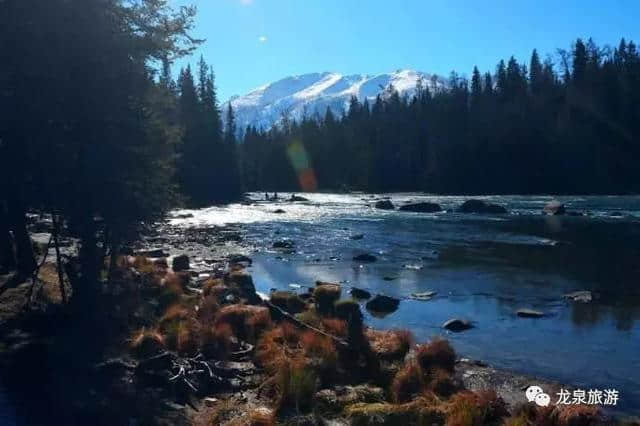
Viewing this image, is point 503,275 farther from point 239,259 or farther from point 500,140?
point 500,140

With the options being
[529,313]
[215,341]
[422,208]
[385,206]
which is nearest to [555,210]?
[422,208]

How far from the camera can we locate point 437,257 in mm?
32000

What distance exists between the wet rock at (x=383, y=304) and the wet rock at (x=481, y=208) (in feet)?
139

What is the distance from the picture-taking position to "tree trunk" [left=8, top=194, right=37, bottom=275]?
52.2ft

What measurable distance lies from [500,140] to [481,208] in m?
52.7

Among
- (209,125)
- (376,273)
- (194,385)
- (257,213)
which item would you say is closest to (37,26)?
(194,385)

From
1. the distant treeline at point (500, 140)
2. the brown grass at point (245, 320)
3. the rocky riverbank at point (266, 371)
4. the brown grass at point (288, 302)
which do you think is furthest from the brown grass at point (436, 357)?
the distant treeline at point (500, 140)

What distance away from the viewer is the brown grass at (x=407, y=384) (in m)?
10.6

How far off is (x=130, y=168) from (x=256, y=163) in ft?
409

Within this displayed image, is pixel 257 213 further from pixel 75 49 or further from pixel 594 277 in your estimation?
pixel 75 49

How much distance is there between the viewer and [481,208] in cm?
6178

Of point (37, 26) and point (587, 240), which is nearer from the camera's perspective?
point (37, 26)

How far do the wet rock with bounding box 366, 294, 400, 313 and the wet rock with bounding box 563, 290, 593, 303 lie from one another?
635cm

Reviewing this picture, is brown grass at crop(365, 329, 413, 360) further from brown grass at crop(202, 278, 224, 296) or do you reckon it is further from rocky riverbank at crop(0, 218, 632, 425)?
brown grass at crop(202, 278, 224, 296)
